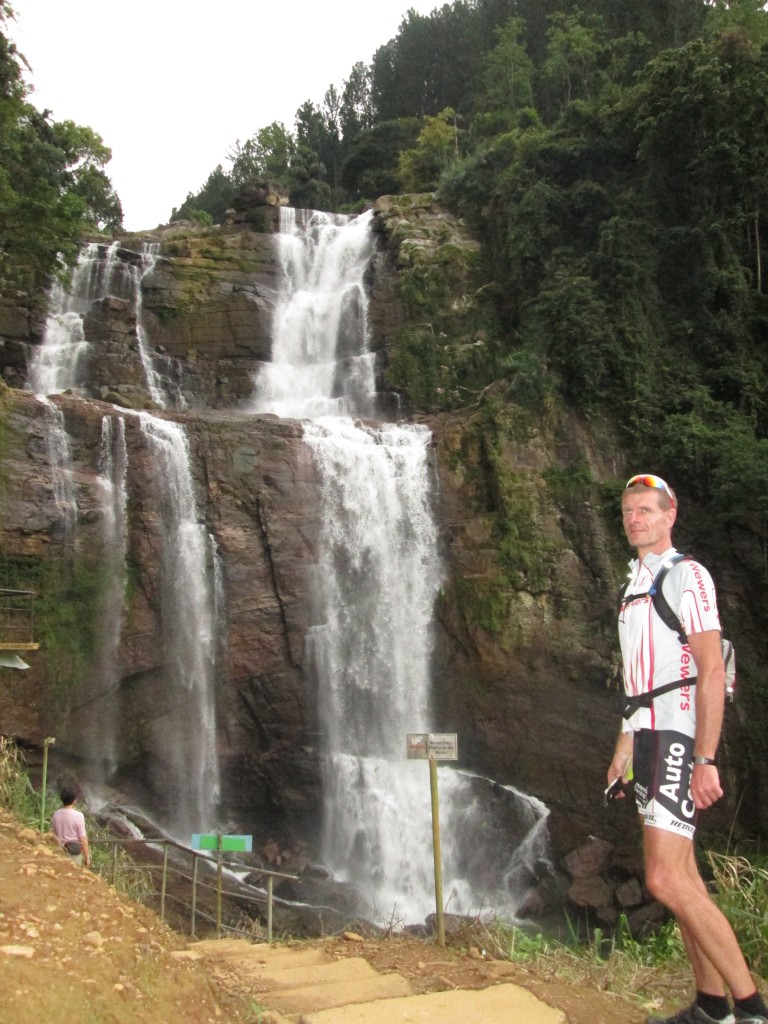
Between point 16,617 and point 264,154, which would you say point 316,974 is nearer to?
point 16,617

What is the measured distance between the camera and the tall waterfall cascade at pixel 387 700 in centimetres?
1377

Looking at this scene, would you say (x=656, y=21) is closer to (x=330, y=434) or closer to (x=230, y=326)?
(x=230, y=326)

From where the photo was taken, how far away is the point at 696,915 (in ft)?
10.7

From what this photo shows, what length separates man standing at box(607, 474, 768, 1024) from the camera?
323 cm

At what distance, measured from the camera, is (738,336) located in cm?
1884

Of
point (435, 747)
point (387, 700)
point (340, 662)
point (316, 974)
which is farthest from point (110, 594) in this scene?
point (316, 974)

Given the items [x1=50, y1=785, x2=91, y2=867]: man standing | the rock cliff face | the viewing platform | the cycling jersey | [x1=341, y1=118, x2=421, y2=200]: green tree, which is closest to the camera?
the cycling jersey

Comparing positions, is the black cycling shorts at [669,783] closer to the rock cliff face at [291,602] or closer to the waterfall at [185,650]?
the rock cliff face at [291,602]

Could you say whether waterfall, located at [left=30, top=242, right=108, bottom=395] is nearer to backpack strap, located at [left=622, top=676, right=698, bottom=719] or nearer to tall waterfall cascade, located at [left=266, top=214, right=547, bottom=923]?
tall waterfall cascade, located at [left=266, top=214, right=547, bottom=923]

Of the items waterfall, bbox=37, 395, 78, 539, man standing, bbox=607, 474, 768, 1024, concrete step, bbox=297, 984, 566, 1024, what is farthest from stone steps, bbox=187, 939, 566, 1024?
waterfall, bbox=37, 395, 78, 539

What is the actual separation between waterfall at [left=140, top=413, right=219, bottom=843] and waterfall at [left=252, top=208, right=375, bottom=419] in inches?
241

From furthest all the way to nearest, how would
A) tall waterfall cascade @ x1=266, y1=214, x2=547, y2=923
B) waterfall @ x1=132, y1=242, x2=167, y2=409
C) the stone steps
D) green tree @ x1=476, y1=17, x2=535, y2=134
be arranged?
green tree @ x1=476, y1=17, x2=535, y2=134 → waterfall @ x1=132, y1=242, x2=167, y2=409 → tall waterfall cascade @ x1=266, y1=214, x2=547, y2=923 → the stone steps

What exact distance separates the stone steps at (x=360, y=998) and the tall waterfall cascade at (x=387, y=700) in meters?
8.35

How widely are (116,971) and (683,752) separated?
238cm
